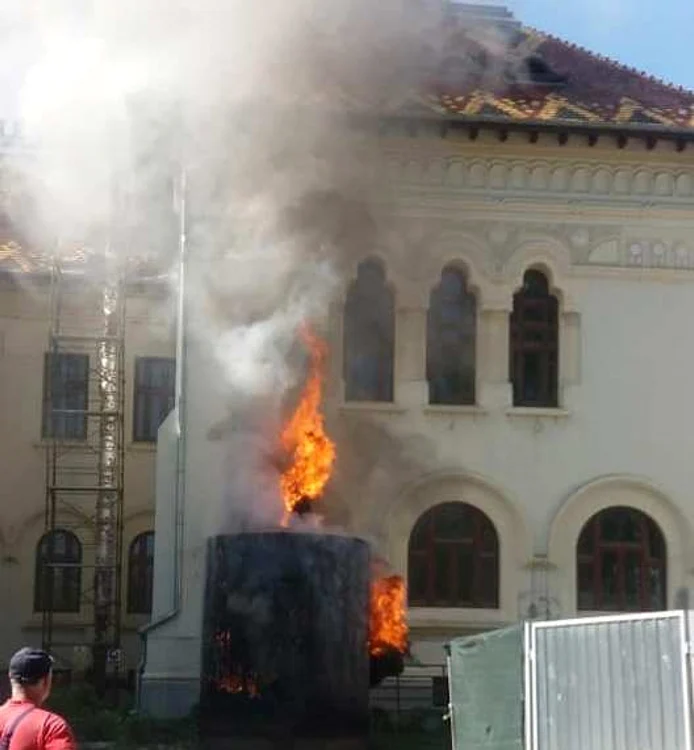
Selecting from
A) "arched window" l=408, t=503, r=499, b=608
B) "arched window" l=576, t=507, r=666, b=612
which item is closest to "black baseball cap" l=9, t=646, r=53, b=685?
"arched window" l=408, t=503, r=499, b=608

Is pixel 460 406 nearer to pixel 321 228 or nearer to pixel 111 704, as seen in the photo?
pixel 321 228

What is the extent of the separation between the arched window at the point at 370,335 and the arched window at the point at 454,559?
1.92 metres

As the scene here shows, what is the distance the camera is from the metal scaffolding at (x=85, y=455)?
89.5 ft

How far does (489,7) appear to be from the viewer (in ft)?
86.7

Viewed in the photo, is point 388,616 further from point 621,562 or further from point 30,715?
point 30,715

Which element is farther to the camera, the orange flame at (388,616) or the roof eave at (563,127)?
the roof eave at (563,127)

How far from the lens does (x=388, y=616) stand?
21.2m

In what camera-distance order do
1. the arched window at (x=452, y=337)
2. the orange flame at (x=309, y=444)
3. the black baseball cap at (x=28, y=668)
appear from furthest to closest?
the arched window at (x=452, y=337) → the orange flame at (x=309, y=444) → the black baseball cap at (x=28, y=668)

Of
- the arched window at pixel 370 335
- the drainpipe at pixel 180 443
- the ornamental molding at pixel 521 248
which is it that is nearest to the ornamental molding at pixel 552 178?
the ornamental molding at pixel 521 248

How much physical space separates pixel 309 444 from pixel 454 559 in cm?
313

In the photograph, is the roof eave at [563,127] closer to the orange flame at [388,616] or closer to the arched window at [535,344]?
the arched window at [535,344]

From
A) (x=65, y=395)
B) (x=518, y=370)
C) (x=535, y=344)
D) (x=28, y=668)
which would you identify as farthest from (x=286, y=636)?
(x=65, y=395)

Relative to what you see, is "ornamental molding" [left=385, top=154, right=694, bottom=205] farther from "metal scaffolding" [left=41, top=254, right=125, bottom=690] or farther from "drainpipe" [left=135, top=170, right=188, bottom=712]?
"metal scaffolding" [left=41, top=254, right=125, bottom=690]

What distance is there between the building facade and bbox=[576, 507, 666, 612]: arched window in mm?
28
